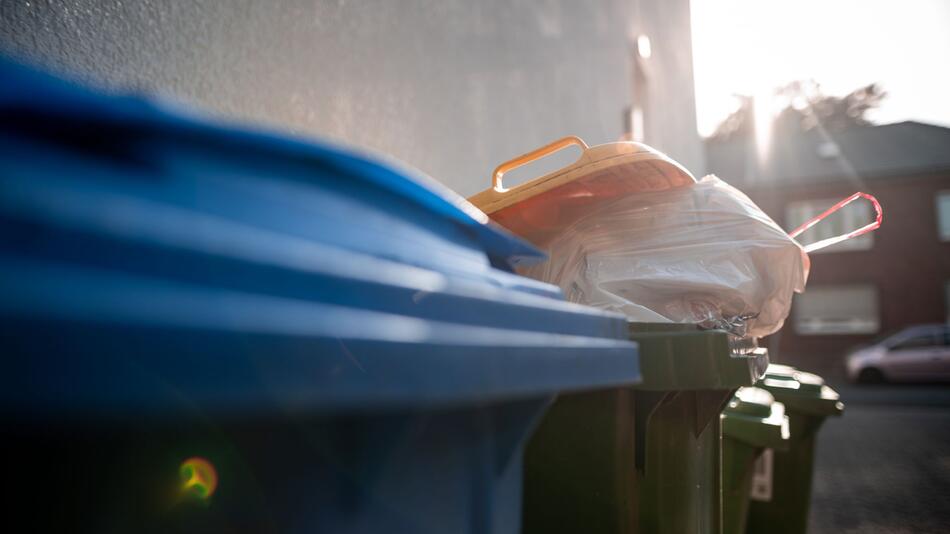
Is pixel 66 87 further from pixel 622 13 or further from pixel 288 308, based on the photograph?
pixel 622 13

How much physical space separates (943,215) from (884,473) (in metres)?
21.1

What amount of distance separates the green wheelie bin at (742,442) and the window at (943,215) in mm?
24960

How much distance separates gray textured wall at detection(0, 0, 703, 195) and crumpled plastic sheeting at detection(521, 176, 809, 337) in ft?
3.89

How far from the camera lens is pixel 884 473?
6.77 meters

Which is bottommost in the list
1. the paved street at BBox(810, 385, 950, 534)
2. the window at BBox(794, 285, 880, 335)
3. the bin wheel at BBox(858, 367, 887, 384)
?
the paved street at BBox(810, 385, 950, 534)

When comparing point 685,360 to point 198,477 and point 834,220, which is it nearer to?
point 198,477

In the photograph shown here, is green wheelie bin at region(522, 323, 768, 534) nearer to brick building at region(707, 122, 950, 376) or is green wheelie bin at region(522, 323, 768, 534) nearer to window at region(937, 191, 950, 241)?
brick building at region(707, 122, 950, 376)

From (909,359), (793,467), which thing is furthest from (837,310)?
(793,467)

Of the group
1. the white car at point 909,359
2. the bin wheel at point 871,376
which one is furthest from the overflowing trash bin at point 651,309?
the bin wheel at point 871,376

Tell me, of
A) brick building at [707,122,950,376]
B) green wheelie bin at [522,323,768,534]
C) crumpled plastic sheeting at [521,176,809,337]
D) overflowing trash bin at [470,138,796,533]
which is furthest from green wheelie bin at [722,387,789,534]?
brick building at [707,122,950,376]

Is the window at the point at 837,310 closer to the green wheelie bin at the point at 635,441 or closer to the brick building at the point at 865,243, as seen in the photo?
the brick building at the point at 865,243

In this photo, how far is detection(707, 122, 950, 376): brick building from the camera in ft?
76.3

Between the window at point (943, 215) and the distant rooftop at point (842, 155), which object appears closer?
the window at point (943, 215)

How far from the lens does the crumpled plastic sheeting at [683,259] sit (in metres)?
2.09
